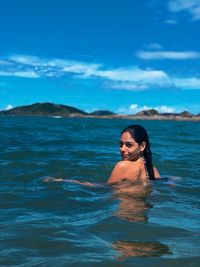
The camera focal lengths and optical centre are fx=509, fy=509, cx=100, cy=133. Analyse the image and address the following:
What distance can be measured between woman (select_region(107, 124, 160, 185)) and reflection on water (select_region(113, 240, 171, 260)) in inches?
132

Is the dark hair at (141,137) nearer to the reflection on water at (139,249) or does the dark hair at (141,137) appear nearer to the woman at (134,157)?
the woman at (134,157)

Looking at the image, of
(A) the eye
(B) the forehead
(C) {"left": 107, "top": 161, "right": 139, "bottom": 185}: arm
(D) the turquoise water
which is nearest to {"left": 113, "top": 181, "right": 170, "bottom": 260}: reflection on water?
(D) the turquoise water

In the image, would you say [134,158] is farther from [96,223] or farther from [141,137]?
[96,223]

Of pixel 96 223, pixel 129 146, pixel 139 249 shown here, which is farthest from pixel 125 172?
pixel 139 249

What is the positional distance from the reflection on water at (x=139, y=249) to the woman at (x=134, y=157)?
11.0 feet

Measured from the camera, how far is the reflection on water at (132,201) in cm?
588

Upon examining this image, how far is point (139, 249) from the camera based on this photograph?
4488mm

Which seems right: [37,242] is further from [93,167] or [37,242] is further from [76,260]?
[93,167]

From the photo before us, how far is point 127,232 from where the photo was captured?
510cm

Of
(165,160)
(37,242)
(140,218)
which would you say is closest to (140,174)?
(140,218)

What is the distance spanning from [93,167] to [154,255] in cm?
800

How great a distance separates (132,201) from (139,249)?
237cm

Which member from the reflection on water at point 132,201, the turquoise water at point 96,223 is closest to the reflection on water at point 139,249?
the turquoise water at point 96,223

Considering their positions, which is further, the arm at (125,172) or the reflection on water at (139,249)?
the arm at (125,172)
